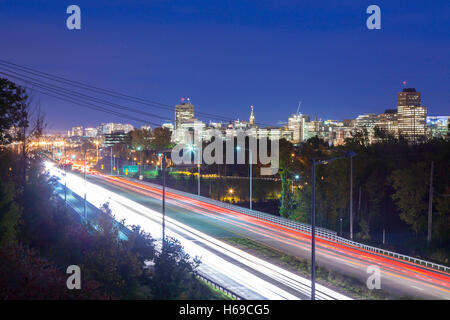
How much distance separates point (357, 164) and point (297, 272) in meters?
29.3

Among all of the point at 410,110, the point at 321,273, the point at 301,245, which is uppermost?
the point at 410,110

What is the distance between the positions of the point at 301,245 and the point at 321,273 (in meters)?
6.28

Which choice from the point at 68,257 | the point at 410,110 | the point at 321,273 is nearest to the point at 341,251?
the point at 321,273

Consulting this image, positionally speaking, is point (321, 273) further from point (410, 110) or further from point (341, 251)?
point (410, 110)

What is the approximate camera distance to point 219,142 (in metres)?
83.0

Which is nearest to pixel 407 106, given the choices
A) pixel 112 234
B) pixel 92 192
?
pixel 92 192

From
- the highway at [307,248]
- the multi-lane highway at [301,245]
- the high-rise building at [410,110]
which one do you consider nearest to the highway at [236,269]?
the multi-lane highway at [301,245]

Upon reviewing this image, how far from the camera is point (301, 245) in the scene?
23.3 m

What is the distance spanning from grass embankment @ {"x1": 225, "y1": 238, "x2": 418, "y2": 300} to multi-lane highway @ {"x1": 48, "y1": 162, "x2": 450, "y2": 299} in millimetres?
956

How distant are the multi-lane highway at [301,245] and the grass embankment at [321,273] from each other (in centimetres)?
96

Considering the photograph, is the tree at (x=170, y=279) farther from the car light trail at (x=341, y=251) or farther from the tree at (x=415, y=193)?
the tree at (x=415, y=193)

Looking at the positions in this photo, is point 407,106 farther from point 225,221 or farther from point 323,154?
point 225,221

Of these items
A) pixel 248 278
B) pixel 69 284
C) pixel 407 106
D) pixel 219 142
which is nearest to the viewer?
pixel 69 284

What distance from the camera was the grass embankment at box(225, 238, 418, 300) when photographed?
1438cm
